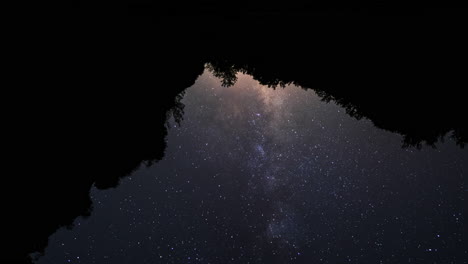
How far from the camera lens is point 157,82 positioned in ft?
38.2

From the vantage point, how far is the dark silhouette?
881cm

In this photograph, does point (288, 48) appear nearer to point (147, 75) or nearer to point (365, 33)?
point (365, 33)

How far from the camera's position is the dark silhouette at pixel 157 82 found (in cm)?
881

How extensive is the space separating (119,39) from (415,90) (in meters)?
11.4

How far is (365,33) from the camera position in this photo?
11422mm

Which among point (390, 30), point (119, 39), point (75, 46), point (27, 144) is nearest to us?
point (27, 144)

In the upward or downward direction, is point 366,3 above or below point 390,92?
above

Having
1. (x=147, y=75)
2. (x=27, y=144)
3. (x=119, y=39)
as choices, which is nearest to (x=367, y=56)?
(x=147, y=75)

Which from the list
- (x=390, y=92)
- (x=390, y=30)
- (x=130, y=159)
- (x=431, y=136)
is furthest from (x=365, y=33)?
(x=130, y=159)

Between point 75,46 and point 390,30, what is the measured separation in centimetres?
1135

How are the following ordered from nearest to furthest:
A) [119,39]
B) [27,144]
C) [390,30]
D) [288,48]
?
[27,144], [119,39], [390,30], [288,48]

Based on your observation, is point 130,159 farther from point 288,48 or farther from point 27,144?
point 288,48

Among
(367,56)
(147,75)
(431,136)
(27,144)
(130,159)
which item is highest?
(367,56)

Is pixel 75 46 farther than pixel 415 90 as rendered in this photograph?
No
